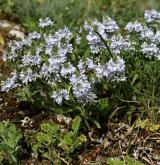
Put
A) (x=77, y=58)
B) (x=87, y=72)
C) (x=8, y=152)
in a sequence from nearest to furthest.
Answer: (x=8, y=152)
(x=87, y=72)
(x=77, y=58)

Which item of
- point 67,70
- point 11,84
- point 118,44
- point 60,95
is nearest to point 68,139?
point 60,95

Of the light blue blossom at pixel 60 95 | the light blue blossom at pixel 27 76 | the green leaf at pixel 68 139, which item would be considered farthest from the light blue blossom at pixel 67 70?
the green leaf at pixel 68 139

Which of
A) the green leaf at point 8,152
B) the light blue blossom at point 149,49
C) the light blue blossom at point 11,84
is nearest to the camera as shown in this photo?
the green leaf at point 8,152

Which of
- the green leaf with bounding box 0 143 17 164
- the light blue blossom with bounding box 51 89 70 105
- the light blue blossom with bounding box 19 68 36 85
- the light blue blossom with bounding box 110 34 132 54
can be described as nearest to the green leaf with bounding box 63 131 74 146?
the light blue blossom with bounding box 51 89 70 105

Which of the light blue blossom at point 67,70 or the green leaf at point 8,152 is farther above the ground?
the light blue blossom at point 67,70

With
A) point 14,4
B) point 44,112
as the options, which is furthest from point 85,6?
point 44,112

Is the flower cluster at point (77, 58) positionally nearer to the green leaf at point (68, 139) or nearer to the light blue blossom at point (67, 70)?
the light blue blossom at point (67, 70)

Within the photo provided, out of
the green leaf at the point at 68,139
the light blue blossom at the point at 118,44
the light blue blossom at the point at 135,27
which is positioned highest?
the light blue blossom at the point at 135,27

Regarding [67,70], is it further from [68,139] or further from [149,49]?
[149,49]

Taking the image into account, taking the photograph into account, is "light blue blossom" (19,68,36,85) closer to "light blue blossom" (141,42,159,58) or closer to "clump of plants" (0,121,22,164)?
"clump of plants" (0,121,22,164)

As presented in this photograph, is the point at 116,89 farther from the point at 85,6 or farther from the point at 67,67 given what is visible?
the point at 85,6
